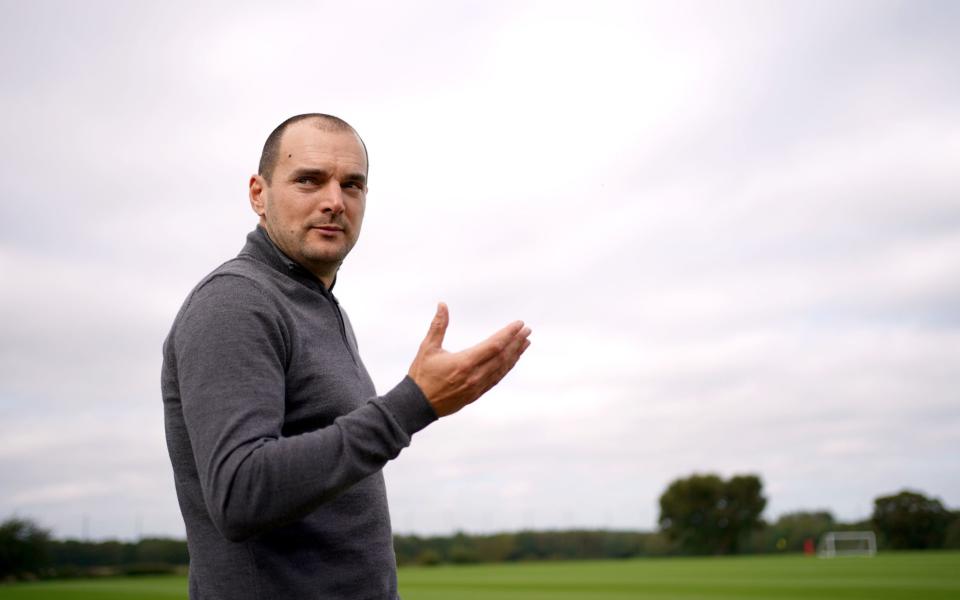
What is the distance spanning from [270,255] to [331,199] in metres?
0.26

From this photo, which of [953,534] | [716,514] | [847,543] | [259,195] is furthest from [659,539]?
[259,195]

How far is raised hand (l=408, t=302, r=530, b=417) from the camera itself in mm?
2057

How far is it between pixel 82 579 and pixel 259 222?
151 ft

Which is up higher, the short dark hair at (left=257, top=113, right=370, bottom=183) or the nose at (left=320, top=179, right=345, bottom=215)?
the short dark hair at (left=257, top=113, right=370, bottom=183)

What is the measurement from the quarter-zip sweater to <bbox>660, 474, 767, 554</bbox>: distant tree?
245ft

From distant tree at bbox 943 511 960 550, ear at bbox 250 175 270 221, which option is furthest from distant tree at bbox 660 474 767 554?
ear at bbox 250 175 270 221

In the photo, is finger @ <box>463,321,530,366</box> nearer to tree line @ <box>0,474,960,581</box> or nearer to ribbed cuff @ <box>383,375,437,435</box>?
ribbed cuff @ <box>383,375,437,435</box>

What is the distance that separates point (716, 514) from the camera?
241 ft

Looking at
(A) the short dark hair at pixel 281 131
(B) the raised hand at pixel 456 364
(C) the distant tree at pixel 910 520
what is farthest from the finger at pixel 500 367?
(C) the distant tree at pixel 910 520

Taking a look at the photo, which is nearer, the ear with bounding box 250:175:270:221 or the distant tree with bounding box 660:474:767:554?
the ear with bounding box 250:175:270:221

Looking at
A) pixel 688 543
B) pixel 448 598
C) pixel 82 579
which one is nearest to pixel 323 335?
pixel 448 598

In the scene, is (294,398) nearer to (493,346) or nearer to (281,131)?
(493,346)

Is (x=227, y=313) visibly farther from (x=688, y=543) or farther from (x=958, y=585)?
(x=688, y=543)

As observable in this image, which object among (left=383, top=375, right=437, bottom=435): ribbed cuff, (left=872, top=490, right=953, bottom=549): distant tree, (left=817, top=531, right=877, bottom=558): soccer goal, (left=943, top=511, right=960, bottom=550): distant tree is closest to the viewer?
(left=383, top=375, right=437, bottom=435): ribbed cuff
